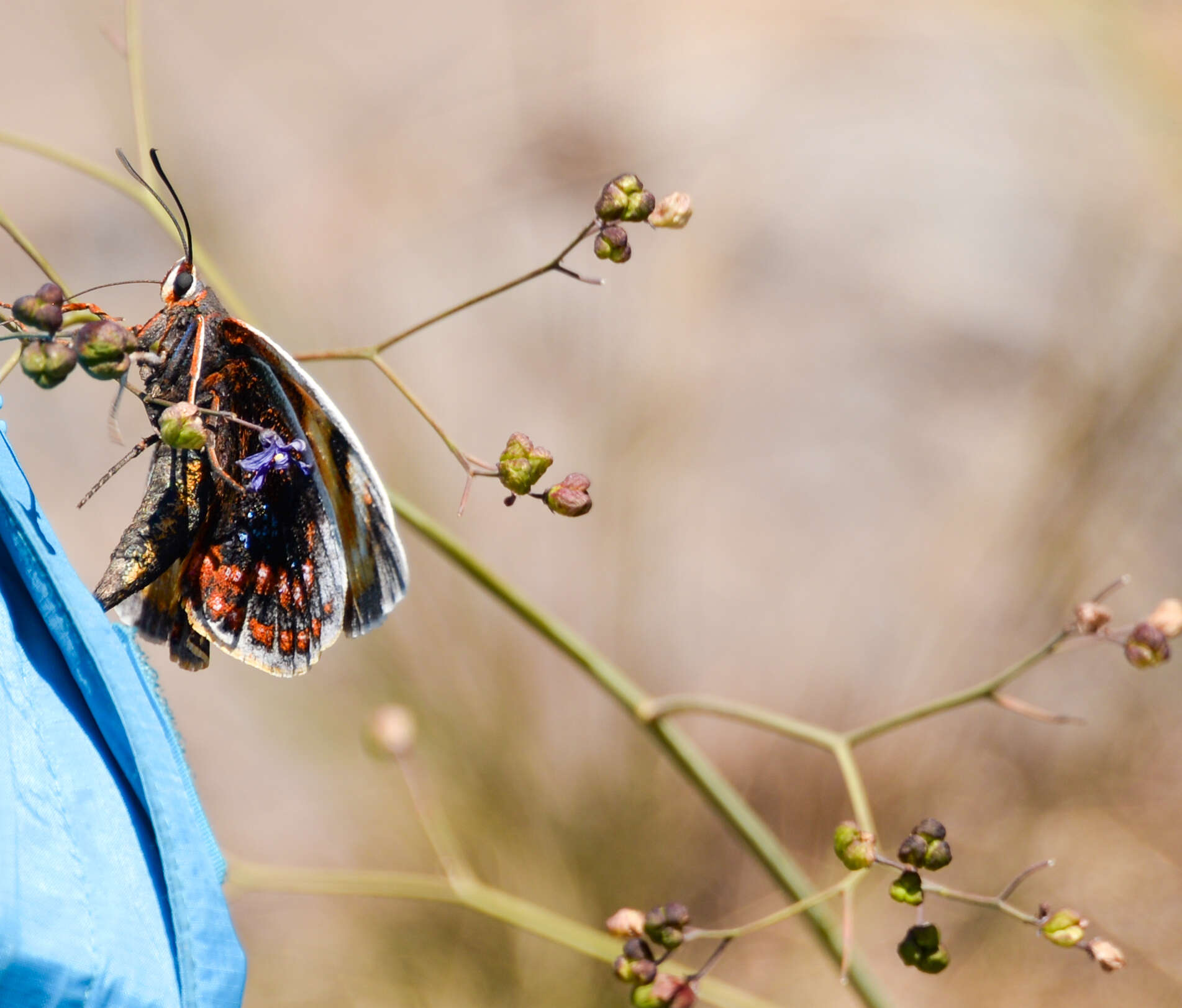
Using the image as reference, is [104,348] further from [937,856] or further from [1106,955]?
[1106,955]

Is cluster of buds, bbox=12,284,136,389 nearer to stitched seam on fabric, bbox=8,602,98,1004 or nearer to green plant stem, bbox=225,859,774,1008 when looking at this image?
stitched seam on fabric, bbox=8,602,98,1004

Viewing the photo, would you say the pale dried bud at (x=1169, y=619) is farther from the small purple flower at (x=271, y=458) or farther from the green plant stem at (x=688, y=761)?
the small purple flower at (x=271, y=458)

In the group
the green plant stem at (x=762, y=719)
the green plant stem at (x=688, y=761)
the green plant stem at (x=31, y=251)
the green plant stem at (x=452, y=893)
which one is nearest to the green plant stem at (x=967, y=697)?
the green plant stem at (x=762, y=719)

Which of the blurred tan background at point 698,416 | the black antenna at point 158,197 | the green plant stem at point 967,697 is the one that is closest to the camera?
the black antenna at point 158,197

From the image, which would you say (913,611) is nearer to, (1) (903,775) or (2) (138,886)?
(1) (903,775)

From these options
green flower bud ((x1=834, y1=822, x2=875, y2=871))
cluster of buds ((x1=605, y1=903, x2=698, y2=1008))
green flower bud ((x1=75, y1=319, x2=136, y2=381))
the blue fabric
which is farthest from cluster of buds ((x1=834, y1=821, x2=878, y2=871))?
green flower bud ((x1=75, y1=319, x2=136, y2=381))

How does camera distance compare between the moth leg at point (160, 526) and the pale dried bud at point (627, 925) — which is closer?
the moth leg at point (160, 526)

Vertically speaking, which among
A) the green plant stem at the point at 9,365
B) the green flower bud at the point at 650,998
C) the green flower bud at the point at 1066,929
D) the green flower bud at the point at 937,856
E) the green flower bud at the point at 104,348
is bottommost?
the green flower bud at the point at 650,998

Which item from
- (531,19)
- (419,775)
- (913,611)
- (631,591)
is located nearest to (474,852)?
(419,775)
